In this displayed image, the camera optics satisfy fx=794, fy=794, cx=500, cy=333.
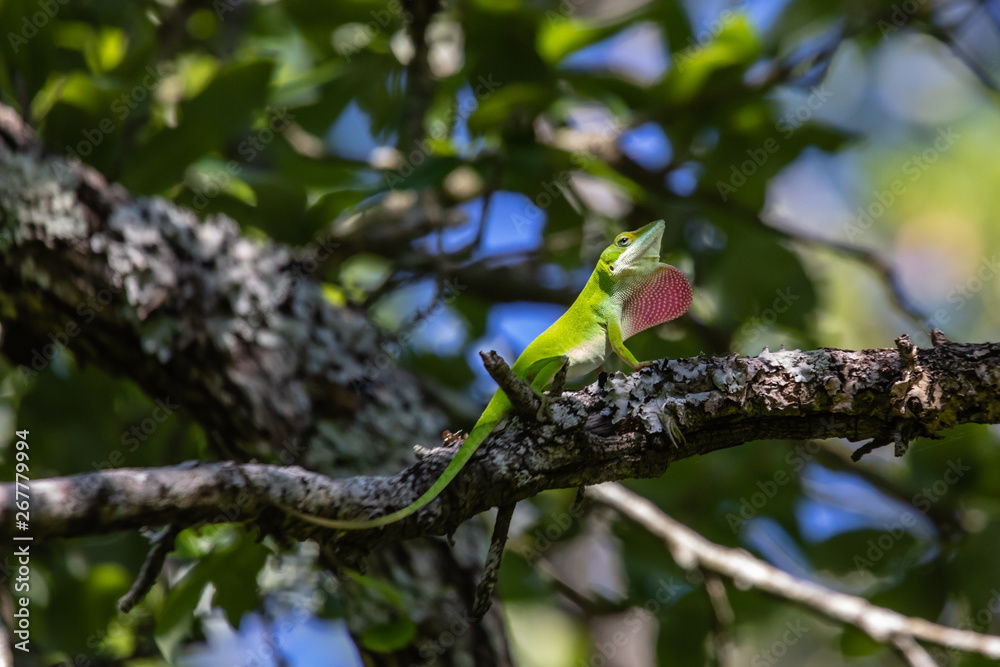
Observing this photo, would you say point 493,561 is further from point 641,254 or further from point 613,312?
point 641,254

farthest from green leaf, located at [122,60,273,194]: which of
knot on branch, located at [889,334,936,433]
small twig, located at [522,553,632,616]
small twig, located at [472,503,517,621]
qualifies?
knot on branch, located at [889,334,936,433]

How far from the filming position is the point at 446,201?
4117mm

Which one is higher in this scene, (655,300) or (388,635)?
(655,300)

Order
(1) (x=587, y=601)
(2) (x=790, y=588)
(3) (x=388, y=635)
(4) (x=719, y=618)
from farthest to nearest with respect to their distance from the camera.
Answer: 1. (1) (x=587, y=601)
2. (4) (x=719, y=618)
3. (2) (x=790, y=588)
4. (3) (x=388, y=635)

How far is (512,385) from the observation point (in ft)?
5.41

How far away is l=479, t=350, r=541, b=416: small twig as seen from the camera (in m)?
1.56

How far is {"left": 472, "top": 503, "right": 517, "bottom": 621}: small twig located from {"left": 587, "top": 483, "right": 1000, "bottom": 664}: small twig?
145 cm

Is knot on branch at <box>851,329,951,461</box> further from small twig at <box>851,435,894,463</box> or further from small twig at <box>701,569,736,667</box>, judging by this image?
small twig at <box>701,569,736,667</box>

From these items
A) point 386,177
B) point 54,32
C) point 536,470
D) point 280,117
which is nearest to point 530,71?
point 386,177

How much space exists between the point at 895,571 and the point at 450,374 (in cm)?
228

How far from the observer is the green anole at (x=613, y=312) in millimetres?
2340

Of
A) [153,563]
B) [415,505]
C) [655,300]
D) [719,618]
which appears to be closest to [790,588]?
[719,618]
